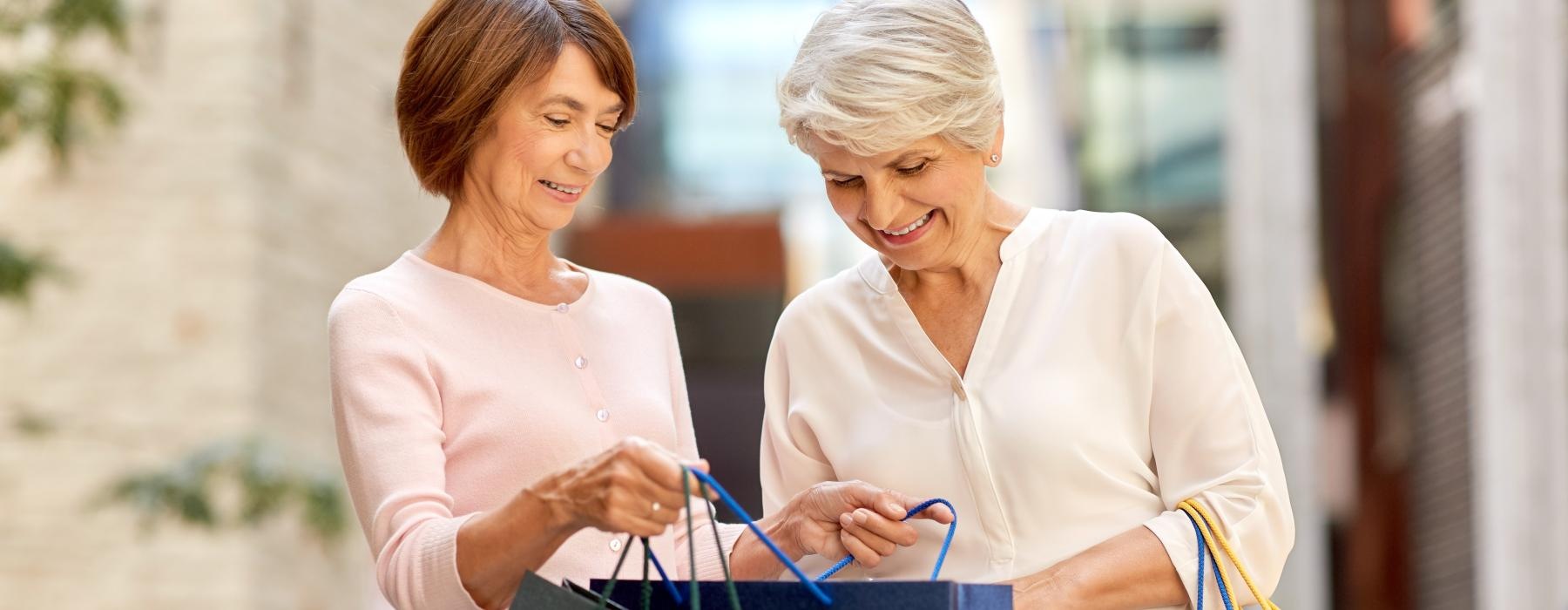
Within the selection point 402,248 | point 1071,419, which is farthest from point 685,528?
point 402,248

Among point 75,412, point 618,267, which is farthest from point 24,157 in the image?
point 618,267

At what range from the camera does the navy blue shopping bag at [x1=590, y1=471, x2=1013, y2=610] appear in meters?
1.90

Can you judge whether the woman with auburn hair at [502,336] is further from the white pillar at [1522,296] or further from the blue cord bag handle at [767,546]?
the white pillar at [1522,296]

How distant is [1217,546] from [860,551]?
41 centimetres

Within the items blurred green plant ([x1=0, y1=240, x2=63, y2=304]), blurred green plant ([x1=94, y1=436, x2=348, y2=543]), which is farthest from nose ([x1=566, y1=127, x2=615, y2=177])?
blurred green plant ([x1=94, y1=436, x2=348, y2=543])

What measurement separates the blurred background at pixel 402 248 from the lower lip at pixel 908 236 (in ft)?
13.4

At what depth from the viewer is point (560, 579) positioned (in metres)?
2.27

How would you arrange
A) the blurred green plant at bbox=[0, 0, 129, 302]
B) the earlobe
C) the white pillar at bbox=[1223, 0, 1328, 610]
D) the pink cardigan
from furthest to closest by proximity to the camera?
the white pillar at bbox=[1223, 0, 1328, 610] → the blurred green plant at bbox=[0, 0, 129, 302] → the earlobe → the pink cardigan

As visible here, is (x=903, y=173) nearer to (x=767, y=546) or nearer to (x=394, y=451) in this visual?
(x=767, y=546)

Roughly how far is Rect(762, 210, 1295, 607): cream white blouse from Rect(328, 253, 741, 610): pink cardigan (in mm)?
259

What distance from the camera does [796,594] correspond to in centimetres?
196

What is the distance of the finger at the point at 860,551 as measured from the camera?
7.39ft

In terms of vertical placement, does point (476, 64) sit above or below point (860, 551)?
above

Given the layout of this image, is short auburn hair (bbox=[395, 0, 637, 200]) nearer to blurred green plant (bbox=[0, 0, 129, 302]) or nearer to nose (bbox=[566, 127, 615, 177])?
nose (bbox=[566, 127, 615, 177])
